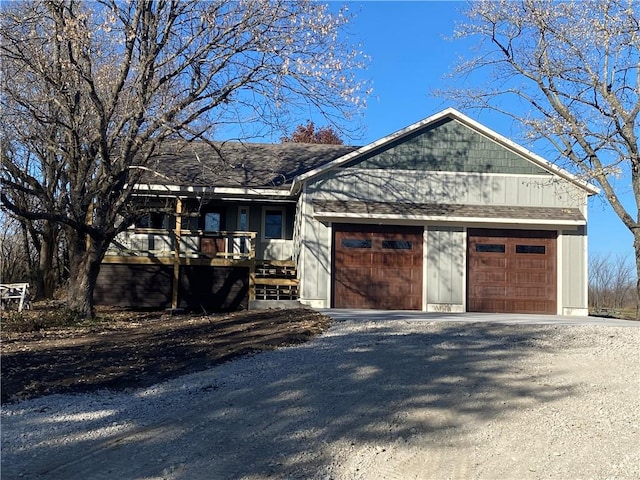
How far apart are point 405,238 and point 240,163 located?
22.1ft

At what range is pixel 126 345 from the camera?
1109 centimetres

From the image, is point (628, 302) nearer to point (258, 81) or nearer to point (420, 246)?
point (420, 246)

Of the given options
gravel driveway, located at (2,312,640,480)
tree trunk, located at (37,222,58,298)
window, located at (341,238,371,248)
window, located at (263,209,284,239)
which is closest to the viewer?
gravel driveway, located at (2,312,640,480)

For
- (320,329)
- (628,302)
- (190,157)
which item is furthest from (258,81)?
(628,302)

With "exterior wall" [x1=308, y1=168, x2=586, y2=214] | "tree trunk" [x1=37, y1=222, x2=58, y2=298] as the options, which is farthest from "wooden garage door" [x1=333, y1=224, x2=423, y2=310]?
"tree trunk" [x1=37, y1=222, x2=58, y2=298]

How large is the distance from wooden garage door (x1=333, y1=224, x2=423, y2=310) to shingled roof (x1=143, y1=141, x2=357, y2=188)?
284 centimetres

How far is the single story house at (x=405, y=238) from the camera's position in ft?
55.9

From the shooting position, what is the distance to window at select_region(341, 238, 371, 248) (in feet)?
56.3

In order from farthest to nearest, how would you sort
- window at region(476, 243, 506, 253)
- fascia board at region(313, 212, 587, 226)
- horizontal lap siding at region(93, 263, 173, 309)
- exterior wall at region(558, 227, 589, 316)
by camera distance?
horizontal lap siding at region(93, 263, 173, 309) → window at region(476, 243, 506, 253) → exterior wall at region(558, 227, 589, 316) → fascia board at region(313, 212, 587, 226)

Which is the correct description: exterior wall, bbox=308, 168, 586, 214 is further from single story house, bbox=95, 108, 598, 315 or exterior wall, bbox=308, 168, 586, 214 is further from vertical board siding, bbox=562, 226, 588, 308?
vertical board siding, bbox=562, 226, 588, 308

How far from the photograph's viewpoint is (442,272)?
17172 mm

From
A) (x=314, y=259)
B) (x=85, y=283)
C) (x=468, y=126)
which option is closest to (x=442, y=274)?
(x=314, y=259)

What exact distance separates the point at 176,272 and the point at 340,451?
13035mm

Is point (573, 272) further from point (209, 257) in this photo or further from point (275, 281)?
point (209, 257)
